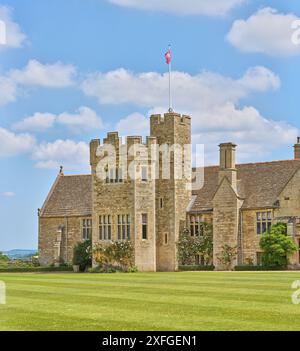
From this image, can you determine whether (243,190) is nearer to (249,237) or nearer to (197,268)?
(249,237)

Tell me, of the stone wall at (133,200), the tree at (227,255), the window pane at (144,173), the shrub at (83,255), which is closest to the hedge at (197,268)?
the tree at (227,255)

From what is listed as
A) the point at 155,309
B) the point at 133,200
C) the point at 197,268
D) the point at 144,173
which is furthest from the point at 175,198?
the point at 155,309

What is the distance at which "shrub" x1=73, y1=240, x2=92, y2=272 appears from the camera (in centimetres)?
4988

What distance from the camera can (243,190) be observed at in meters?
48.2

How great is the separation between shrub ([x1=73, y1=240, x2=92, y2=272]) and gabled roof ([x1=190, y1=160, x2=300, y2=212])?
744cm

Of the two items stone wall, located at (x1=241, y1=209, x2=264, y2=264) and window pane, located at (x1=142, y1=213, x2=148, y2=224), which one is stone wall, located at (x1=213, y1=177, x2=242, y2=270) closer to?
stone wall, located at (x1=241, y1=209, x2=264, y2=264)

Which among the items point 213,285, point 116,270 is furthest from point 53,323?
point 116,270

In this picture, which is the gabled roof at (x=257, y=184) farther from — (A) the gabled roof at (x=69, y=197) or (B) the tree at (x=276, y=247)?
(A) the gabled roof at (x=69, y=197)

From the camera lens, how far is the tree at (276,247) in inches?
1722

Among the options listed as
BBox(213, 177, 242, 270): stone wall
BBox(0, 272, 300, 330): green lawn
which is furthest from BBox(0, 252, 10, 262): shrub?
BBox(0, 272, 300, 330): green lawn

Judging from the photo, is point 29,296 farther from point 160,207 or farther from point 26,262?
point 26,262

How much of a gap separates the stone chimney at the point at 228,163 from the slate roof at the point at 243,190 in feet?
4.00

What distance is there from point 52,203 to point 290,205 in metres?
20.7

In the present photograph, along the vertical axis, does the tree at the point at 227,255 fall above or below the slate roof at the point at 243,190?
below
